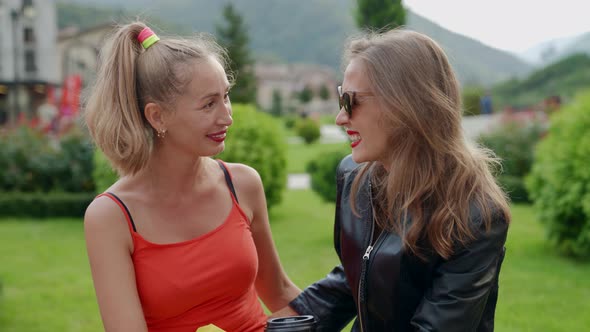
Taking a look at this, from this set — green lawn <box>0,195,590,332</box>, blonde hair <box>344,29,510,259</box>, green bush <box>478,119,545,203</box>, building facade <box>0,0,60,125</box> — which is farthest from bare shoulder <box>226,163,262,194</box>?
building facade <box>0,0,60,125</box>

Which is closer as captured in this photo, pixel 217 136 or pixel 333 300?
pixel 217 136

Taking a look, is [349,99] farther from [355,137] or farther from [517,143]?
[517,143]

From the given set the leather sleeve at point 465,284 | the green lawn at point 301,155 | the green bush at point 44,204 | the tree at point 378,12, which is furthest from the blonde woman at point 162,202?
the green lawn at point 301,155

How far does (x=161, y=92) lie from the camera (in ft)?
7.15

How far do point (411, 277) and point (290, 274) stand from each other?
15.4 feet

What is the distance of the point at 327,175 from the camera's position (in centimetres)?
876

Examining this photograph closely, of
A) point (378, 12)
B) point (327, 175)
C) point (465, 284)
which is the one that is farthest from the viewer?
point (378, 12)

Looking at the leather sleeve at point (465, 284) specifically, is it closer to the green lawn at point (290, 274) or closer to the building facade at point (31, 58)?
the green lawn at point (290, 274)

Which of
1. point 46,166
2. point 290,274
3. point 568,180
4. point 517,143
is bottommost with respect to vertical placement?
point 46,166

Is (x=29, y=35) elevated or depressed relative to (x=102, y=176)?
depressed

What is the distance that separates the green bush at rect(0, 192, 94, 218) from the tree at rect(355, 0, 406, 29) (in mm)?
5677

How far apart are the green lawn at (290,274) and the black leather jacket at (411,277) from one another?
310cm

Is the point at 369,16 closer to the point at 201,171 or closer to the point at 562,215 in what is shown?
the point at 562,215

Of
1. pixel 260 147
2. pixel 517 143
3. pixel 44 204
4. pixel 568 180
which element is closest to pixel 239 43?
pixel 517 143
